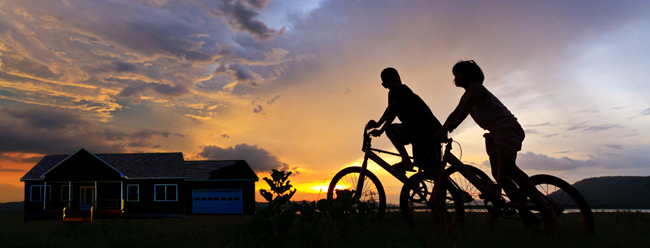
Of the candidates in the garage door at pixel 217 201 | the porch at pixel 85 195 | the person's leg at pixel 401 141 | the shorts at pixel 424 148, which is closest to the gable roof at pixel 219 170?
the garage door at pixel 217 201

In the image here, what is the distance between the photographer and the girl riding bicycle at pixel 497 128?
3.74 m

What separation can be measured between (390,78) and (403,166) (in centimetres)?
112

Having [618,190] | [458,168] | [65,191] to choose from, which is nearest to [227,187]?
[65,191]

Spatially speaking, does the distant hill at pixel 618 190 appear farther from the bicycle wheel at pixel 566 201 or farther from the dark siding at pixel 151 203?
the bicycle wheel at pixel 566 201

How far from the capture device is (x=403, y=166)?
4.66 metres

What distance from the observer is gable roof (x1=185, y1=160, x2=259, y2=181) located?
24.6m

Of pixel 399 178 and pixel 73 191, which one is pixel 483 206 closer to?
pixel 399 178

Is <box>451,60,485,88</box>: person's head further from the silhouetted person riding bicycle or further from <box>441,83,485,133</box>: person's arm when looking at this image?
the silhouetted person riding bicycle

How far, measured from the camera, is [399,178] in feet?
15.1

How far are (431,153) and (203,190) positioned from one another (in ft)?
74.3

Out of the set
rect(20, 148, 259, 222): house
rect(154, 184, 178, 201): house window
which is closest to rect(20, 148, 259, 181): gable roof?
rect(20, 148, 259, 222): house

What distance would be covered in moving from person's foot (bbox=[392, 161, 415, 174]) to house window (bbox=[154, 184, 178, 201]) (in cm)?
2164

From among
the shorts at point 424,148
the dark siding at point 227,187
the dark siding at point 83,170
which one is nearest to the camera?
the shorts at point 424,148

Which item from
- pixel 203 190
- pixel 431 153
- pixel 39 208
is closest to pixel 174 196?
pixel 203 190
